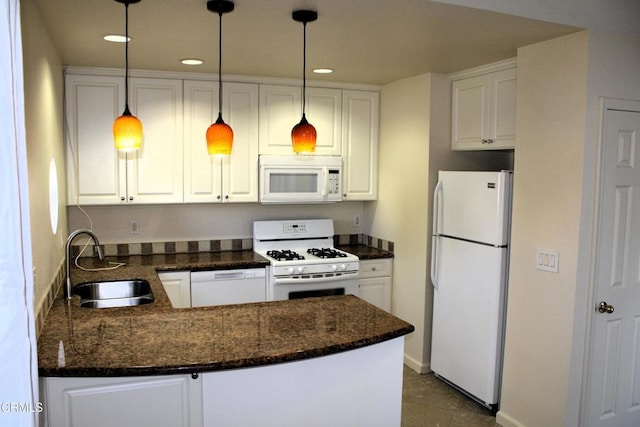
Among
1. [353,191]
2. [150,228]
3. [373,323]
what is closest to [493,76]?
[353,191]

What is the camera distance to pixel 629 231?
2.92m

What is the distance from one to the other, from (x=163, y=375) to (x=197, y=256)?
2.38 m

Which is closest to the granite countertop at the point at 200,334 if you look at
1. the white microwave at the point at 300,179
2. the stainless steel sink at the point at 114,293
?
the stainless steel sink at the point at 114,293

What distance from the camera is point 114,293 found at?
10.9 ft

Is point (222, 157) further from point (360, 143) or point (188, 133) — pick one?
point (360, 143)

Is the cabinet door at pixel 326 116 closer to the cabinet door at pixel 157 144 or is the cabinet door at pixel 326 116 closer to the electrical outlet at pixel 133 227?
the cabinet door at pixel 157 144

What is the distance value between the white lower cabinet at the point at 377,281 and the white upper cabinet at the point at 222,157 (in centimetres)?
111

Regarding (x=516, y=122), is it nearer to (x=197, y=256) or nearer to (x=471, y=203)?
(x=471, y=203)

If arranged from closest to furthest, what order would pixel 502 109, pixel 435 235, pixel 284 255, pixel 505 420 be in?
pixel 505 420, pixel 502 109, pixel 435 235, pixel 284 255

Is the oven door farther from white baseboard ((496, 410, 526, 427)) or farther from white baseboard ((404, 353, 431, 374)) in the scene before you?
white baseboard ((496, 410, 526, 427))

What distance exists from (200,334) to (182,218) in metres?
2.37

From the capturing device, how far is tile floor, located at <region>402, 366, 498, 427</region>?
332 cm

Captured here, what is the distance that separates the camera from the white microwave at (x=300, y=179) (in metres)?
4.21

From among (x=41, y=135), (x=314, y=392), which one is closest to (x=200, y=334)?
(x=314, y=392)
